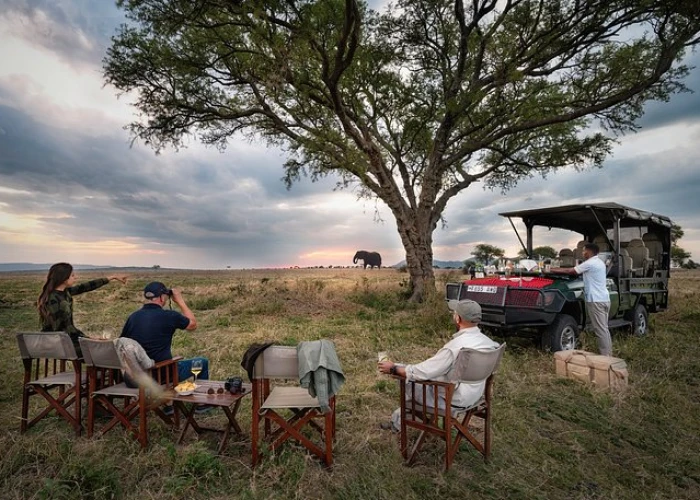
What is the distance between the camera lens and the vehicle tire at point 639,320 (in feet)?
31.2

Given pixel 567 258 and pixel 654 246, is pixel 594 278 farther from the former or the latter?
pixel 654 246

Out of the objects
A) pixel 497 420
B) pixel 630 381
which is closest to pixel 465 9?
pixel 630 381

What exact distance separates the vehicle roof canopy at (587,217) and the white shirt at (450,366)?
19.4 ft

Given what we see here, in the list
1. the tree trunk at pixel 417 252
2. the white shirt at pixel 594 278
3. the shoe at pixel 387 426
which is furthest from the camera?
the tree trunk at pixel 417 252

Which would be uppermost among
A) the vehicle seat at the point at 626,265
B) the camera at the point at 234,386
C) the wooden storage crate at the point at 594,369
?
the vehicle seat at the point at 626,265

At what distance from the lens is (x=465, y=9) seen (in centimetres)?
1344

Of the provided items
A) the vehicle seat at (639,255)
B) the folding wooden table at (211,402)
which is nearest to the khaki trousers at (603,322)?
the vehicle seat at (639,255)

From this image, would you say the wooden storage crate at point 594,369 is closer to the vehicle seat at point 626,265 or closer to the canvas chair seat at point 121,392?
the vehicle seat at point 626,265

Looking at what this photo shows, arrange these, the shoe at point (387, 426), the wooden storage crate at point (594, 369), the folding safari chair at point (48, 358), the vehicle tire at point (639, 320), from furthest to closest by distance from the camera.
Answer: the vehicle tire at point (639, 320) → the wooden storage crate at point (594, 369) → the shoe at point (387, 426) → the folding safari chair at point (48, 358)

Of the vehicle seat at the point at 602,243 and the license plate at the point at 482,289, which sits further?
the vehicle seat at the point at 602,243

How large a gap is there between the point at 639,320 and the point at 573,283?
124 inches

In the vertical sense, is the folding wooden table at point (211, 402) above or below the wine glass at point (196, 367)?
below

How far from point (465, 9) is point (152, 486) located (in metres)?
14.9

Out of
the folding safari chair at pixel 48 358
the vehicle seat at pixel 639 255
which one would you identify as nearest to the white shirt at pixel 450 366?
the folding safari chair at pixel 48 358
